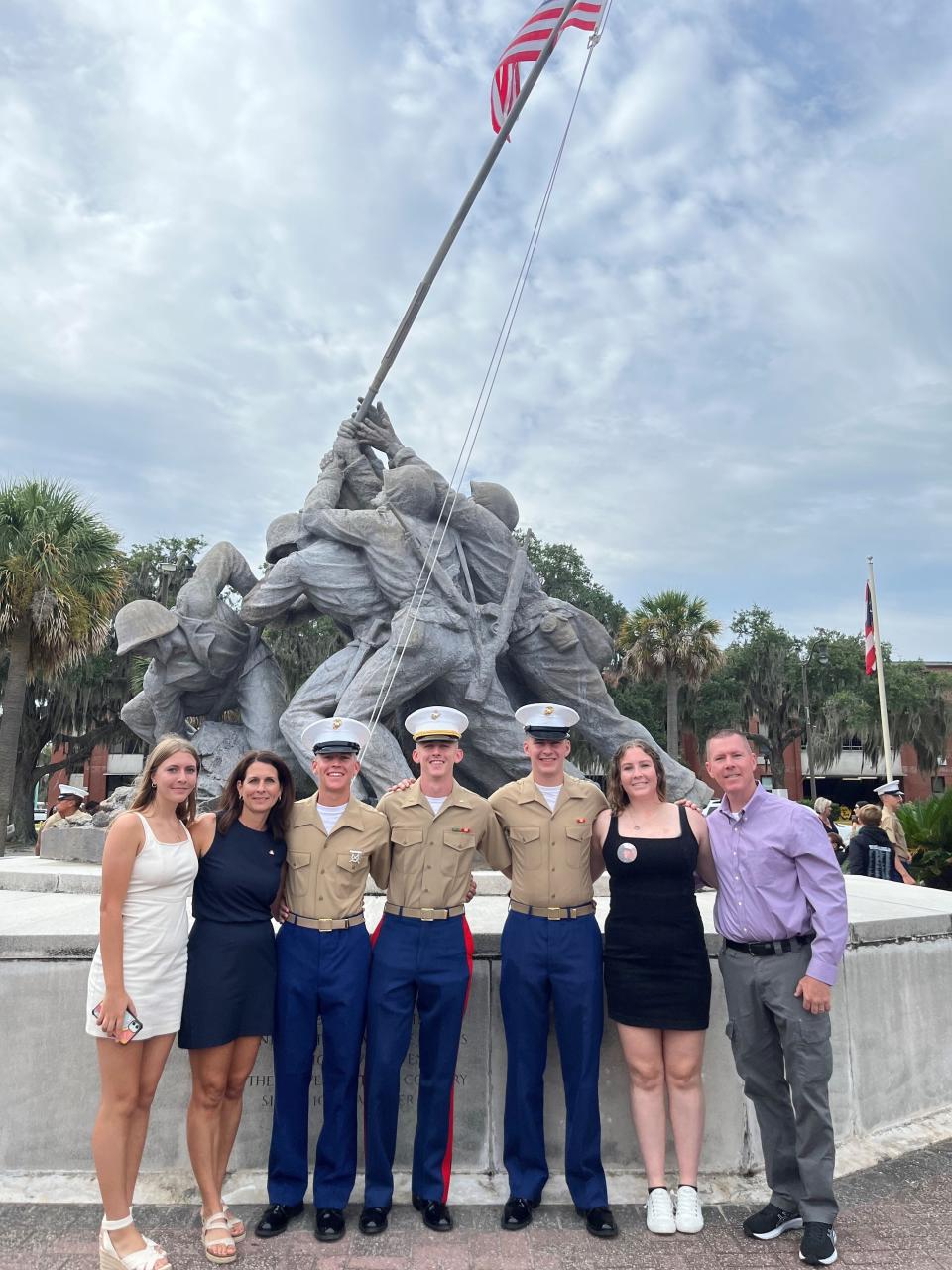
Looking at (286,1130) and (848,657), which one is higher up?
(848,657)

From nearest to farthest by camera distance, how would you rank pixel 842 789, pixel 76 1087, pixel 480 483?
pixel 76 1087 → pixel 480 483 → pixel 842 789

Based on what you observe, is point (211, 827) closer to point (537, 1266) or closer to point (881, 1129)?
point (537, 1266)

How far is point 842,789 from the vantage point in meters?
46.9

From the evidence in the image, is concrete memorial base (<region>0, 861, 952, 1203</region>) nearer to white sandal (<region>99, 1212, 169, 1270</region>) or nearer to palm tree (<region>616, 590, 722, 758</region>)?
white sandal (<region>99, 1212, 169, 1270</region>)

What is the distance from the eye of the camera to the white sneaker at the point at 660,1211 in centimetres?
322

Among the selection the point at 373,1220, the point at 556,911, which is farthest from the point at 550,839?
the point at 373,1220

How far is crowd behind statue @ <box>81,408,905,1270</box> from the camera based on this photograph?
3.06 meters

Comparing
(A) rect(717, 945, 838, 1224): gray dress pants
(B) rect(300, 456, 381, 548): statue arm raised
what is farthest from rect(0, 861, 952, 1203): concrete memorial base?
(B) rect(300, 456, 381, 548): statue arm raised

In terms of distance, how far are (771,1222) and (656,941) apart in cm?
110

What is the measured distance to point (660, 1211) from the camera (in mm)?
3250

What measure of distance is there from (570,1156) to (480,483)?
5720 millimetres

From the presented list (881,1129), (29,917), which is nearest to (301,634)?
(29,917)

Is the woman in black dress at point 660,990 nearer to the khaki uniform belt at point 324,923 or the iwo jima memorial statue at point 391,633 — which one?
the khaki uniform belt at point 324,923

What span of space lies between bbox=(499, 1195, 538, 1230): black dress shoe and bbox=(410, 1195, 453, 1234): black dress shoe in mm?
212
